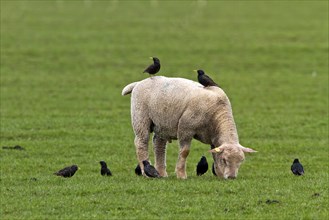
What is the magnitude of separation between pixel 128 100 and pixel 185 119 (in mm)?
16216

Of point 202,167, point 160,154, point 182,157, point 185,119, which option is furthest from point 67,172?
point 185,119

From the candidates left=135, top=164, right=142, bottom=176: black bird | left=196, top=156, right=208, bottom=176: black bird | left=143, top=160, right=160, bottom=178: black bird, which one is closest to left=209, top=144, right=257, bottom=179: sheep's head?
left=143, top=160, right=160, bottom=178: black bird

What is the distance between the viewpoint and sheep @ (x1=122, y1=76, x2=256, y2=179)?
703 inches

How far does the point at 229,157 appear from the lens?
1744cm

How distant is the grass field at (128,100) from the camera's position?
1628 centimetres

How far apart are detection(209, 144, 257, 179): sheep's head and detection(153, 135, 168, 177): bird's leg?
1596 mm

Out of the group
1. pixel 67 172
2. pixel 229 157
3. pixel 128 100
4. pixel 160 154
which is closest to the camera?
pixel 229 157

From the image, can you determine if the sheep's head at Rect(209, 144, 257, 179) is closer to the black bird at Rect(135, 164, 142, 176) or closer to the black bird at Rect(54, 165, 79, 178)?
the black bird at Rect(135, 164, 142, 176)

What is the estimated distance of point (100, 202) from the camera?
16078 mm

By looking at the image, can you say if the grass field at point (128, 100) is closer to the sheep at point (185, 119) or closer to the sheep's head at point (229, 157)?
the sheep's head at point (229, 157)

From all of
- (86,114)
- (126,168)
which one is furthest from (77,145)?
(86,114)

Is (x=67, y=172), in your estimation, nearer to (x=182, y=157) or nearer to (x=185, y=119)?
(x=182, y=157)

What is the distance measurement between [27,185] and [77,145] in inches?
261

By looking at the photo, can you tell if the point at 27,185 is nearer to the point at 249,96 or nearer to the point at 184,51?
the point at 249,96
